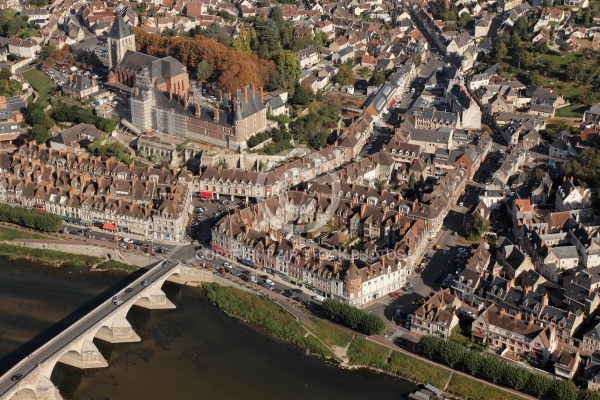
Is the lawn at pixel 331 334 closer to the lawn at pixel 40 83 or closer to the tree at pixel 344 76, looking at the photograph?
the tree at pixel 344 76

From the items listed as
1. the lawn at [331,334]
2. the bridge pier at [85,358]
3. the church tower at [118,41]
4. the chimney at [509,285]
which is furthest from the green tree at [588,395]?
the church tower at [118,41]

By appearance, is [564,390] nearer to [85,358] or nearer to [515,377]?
[515,377]

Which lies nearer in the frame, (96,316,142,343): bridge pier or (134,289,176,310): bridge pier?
(96,316,142,343): bridge pier

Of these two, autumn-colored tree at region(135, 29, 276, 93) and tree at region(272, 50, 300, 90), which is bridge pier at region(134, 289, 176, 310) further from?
tree at region(272, 50, 300, 90)

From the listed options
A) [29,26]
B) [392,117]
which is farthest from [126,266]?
[29,26]

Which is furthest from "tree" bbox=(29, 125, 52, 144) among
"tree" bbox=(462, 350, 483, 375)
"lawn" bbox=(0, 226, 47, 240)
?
"tree" bbox=(462, 350, 483, 375)

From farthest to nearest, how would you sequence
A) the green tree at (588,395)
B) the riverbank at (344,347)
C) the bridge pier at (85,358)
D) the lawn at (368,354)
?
the lawn at (368,354) → the bridge pier at (85,358) → the riverbank at (344,347) → the green tree at (588,395)

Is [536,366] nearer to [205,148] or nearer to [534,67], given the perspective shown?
[205,148]

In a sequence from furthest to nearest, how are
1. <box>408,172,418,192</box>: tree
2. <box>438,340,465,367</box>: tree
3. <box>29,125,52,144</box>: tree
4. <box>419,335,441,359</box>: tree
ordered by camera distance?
<box>29,125,52,144</box>: tree < <box>408,172,418,192</box>: tree < <box>419,335,441,359</box>: tree < <box>438,340,465,367</box>: tree
